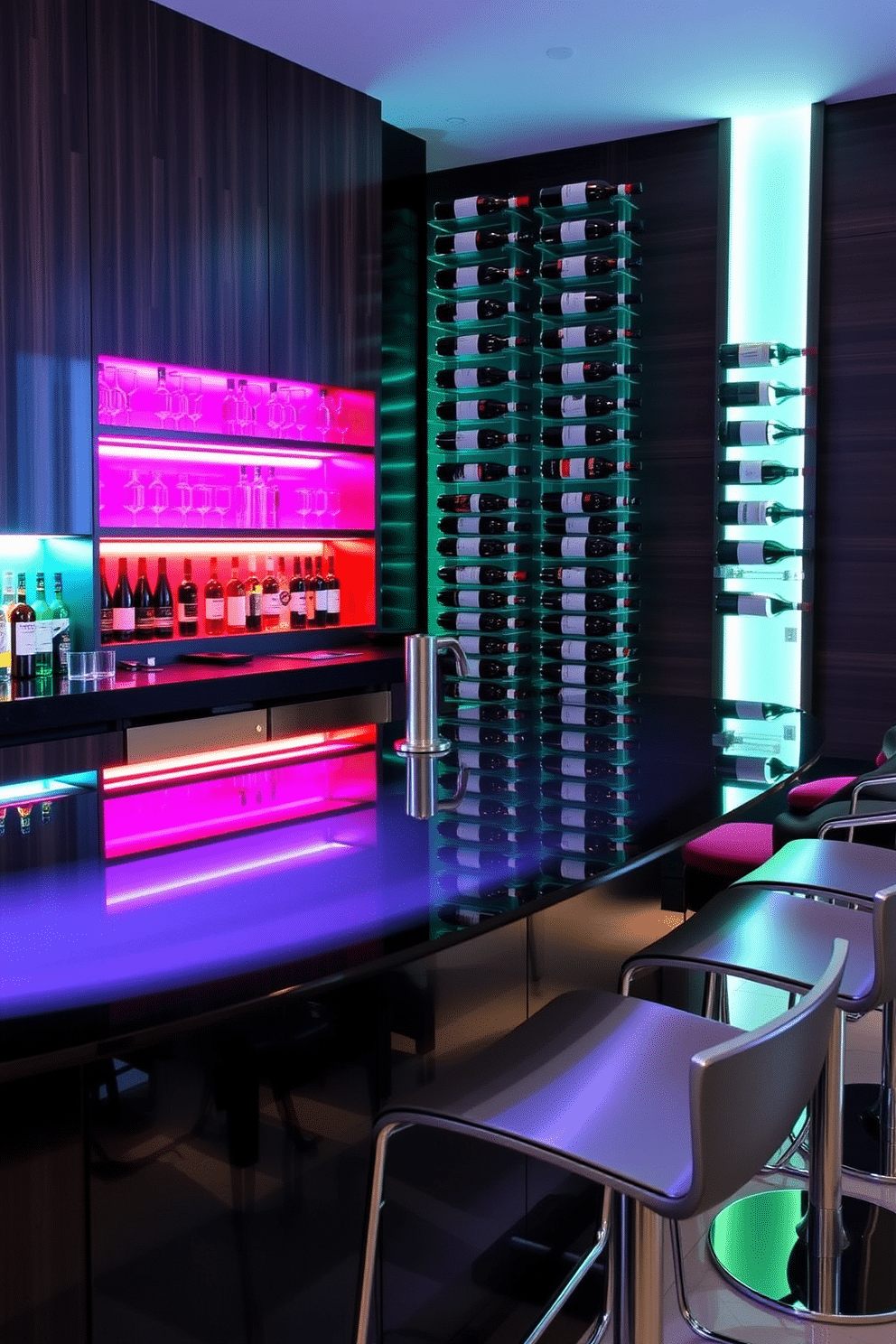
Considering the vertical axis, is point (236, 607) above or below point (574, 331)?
below

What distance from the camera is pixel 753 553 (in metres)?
5.03

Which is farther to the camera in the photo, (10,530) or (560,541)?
(560,541)

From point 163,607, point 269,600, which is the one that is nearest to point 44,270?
point 163,607

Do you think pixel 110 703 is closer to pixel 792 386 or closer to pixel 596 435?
pixel 596 435

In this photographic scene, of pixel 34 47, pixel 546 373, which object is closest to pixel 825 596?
pixel 546 373

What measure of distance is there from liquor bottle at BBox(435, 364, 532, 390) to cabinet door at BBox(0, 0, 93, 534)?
5.99ft

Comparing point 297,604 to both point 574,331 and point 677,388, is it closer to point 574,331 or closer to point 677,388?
point 574,331

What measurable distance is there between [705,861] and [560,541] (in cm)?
250

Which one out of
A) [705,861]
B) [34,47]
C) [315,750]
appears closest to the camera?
[315,750]

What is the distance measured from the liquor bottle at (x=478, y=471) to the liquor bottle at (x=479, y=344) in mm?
459

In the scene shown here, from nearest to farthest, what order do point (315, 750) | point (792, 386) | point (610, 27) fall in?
1. point (315, 750)
2. point (610, 27)
3. point (792, 386)

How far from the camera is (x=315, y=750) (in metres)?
2.47

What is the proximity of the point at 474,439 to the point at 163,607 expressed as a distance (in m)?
1.60

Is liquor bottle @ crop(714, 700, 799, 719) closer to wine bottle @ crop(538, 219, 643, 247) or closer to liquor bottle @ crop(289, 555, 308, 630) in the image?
liquor bottle @ crop(289, 555, 308, 630)
